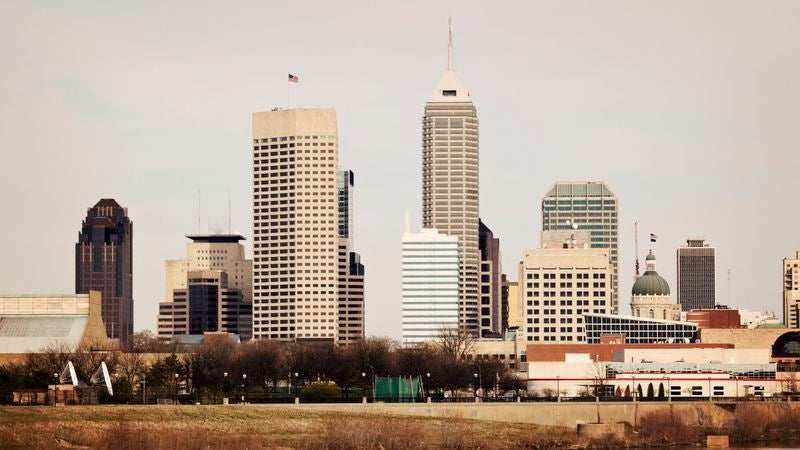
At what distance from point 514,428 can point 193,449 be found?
38.9 m

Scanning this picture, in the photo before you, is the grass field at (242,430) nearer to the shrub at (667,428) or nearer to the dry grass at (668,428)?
the dry grass at (668,428)

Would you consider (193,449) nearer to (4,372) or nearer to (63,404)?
(63,404)

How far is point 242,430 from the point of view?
143m

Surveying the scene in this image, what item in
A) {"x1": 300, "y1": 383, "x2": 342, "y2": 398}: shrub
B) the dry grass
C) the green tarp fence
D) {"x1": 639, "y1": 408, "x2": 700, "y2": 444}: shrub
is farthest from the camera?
the green tarp fence

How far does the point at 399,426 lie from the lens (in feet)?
481

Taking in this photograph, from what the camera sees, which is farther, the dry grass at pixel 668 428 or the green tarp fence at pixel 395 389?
the green tarp fence at pixel 395 389

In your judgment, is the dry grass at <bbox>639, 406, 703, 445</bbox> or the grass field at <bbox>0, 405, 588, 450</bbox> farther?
the dry grass at <bbox>639, 406, 703, 445</bbox>

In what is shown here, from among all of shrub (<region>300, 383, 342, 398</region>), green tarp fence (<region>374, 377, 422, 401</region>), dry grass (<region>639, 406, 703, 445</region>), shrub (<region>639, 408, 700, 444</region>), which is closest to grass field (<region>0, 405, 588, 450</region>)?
dry grass (<region>639, 406, 703, 445</region>)

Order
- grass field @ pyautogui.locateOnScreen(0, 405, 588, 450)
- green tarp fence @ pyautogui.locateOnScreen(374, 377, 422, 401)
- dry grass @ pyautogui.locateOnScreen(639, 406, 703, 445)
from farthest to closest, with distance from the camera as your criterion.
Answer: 1. green tarp fence @ pyautogui.locateOnScreen(374, 377, 422, 401)
2. dry grass @ pyautogui.locateOnScreen(639, 406, 703, 445)
3. grass field @ pyautogui.locateOnScreen(0, 405, 588, 450)

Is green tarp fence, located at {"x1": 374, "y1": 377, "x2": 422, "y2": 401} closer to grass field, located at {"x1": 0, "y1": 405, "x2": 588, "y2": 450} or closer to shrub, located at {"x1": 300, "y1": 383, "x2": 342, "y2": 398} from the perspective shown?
shrub, located at {"x1": 300, "y1": 383, "x2": 342, "y2": 398}

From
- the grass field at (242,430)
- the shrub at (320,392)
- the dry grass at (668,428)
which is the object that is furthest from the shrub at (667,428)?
the shrub at (320,392)

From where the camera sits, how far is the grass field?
5153 inches

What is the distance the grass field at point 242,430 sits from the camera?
130875mm

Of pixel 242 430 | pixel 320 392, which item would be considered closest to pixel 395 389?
pixel 320 392
